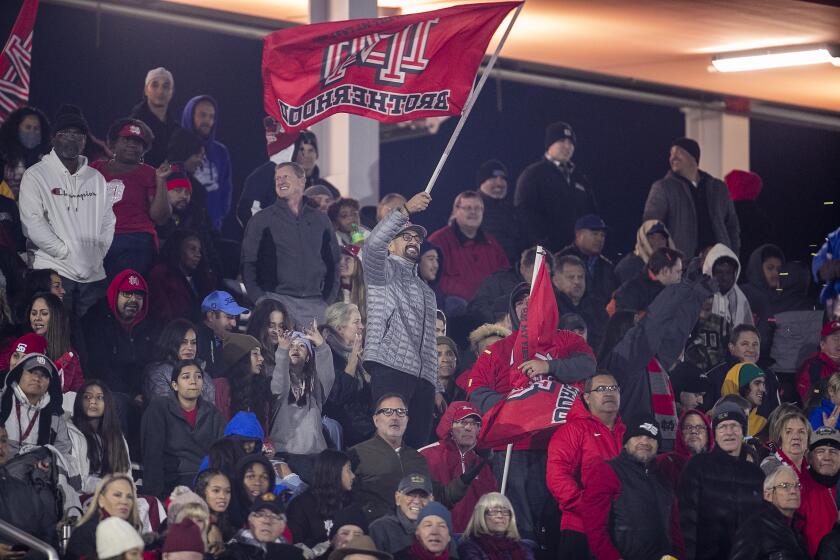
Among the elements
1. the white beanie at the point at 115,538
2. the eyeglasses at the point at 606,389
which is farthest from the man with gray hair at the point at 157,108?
the white beanie at the point at 115,538

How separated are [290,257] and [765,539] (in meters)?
3.89

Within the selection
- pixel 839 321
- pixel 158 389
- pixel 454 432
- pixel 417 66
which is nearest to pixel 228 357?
pixel 158 389

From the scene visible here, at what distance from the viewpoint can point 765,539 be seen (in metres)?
11.8

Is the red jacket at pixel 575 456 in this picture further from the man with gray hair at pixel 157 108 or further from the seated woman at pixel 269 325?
the man with gray hair at pixel 157 108

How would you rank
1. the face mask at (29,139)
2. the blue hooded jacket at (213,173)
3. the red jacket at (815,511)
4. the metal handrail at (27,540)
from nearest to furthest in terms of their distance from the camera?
the metal handrail at (27,540)
the red jacket at (815,511)
the face mask at (29,139)
the blue hooded jacket at (213,173)

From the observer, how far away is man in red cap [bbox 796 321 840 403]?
47.8ft

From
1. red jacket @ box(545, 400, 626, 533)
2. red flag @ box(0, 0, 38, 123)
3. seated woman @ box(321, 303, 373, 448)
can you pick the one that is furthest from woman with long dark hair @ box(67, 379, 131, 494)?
red flag @ box(0, 0, 38, 123)

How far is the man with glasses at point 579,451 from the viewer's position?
11.4 meters

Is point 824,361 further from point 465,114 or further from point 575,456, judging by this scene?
point 465,114

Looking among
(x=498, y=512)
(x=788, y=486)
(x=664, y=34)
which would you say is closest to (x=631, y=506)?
(x=498, y=512)

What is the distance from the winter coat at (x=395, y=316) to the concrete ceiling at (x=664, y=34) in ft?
16.3

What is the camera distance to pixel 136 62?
1783 cm

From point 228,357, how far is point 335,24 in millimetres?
2466

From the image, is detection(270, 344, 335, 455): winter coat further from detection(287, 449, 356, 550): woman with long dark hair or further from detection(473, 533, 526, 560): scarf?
detection(473, 533, 526, 560): scarf
